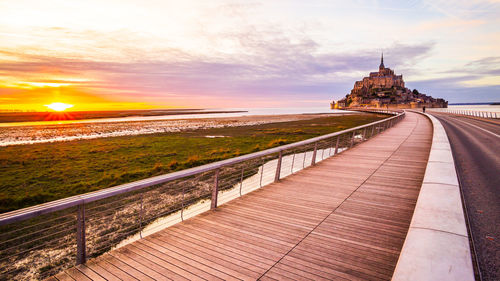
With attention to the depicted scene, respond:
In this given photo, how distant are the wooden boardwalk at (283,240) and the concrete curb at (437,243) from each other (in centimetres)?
58

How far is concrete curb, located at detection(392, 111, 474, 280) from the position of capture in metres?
2.37

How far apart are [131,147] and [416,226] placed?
24.4m

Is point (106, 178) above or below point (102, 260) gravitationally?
below

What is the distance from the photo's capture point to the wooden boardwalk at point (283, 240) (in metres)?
3.29

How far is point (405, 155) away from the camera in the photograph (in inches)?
424

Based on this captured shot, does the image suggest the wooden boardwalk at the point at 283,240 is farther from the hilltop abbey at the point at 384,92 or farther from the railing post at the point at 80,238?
the hilltop abbey at the point at 384,92

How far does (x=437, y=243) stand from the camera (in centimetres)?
282

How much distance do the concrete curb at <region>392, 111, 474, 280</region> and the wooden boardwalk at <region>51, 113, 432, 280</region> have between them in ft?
1.92

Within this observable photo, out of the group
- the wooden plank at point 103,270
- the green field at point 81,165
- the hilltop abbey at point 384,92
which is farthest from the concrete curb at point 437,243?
the hilltop abbey at point 384,92

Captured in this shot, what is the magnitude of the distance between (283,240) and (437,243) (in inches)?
78.7

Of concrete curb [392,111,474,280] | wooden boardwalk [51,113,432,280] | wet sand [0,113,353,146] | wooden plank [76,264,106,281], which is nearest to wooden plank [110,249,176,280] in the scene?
wooden boardwalk [51,113,432,280]

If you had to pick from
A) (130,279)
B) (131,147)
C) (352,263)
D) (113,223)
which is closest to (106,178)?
(113,223)

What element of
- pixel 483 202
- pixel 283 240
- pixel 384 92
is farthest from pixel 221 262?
pixel 384 92

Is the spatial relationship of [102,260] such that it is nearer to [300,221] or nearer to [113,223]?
[300,221]
